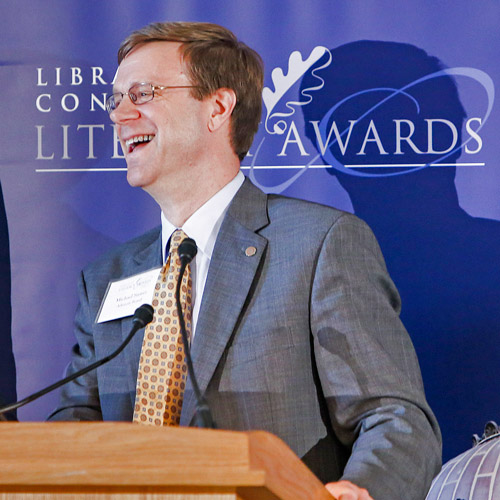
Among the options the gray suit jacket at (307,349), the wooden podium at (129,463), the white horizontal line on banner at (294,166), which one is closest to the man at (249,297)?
the gray suit jacket at (307,349)

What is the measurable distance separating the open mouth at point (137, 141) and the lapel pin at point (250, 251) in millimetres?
458

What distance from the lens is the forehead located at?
7.82 feet

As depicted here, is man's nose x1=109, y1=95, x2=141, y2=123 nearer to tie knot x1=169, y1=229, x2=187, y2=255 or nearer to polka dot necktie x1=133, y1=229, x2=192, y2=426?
tie knot x1=169, y1=229, x2=187, y2=255

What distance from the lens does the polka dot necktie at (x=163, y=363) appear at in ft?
6.73

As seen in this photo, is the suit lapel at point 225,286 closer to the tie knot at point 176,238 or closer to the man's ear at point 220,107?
the tie knot at point 176,238

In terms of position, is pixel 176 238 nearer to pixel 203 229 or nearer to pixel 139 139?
pixel 203 229

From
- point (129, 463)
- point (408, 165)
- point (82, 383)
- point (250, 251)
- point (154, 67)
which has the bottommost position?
point (82, 383)

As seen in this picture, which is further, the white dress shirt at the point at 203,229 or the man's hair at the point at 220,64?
the man's hair at the point at 220,64

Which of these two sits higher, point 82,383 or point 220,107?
point 220,107

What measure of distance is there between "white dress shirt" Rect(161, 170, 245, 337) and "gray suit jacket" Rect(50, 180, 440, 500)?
0.22ft

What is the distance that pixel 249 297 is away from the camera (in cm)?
212

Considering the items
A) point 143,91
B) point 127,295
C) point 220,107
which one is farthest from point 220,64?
point 127,295

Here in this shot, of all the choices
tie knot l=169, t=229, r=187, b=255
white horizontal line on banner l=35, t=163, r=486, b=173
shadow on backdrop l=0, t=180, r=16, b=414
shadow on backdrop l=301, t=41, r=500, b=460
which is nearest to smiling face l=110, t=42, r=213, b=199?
tie knot l=169, t=229, r=187, b=255

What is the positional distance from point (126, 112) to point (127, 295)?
51 centimetres
